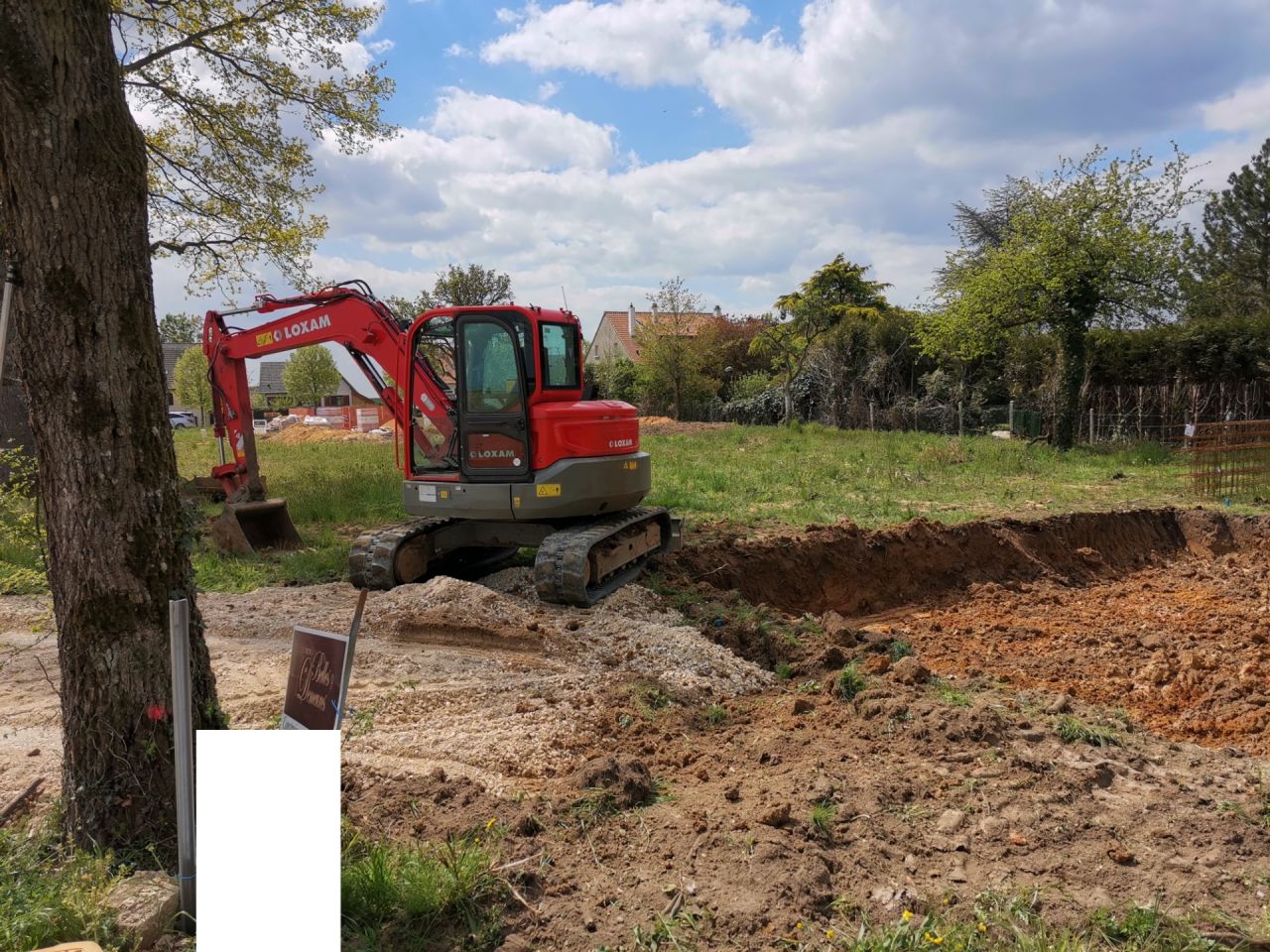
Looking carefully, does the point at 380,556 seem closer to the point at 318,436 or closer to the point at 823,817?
the point at 823,817

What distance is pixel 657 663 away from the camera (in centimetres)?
623

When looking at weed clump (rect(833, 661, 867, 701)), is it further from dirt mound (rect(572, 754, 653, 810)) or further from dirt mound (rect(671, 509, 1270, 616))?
dirt mound (rect(671, 509, 1270, 616))

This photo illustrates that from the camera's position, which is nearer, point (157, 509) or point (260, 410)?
point (157, 509)

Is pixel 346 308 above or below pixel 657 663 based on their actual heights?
above

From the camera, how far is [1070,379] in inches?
802

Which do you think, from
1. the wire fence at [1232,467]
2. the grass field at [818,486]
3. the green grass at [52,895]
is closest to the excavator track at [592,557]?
the grass field at [818,486]

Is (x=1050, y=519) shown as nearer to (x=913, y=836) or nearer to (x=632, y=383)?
(x=913, y=836)

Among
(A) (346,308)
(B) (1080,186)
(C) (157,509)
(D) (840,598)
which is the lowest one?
(D) (840,598)

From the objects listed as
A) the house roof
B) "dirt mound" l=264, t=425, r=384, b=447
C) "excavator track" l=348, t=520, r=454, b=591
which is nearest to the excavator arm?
"excavator track" l=348, t=520, r=454, b=591

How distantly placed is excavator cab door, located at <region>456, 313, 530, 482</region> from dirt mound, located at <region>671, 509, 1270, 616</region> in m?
2.30

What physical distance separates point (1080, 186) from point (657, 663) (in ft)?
61.7

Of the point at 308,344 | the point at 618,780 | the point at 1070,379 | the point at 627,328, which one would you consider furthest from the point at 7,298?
the point at 627,328

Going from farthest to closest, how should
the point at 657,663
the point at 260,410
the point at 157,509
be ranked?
the point at 260,410
the point at 657,663
the point at 157,509

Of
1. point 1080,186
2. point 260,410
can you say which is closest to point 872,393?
point 1080,186
